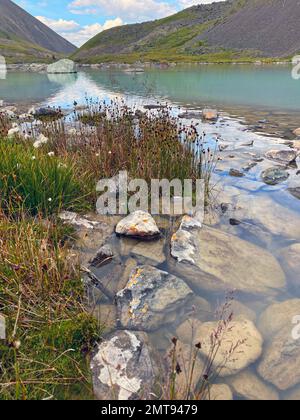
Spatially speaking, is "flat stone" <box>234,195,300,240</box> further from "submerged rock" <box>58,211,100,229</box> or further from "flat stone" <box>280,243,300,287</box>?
"submerged rock" <box>58,211,100,229</box>

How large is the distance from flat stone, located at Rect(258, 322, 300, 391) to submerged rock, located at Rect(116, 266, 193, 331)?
1.21m

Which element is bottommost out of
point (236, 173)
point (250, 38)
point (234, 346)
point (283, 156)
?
point (234, 346)

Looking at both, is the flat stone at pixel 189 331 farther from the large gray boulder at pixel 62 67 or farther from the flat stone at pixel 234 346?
the large gray boulder at pixel 62 67

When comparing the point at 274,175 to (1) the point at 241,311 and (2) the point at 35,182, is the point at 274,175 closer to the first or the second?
(1) the point at 241,311

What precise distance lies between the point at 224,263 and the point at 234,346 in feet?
5.44

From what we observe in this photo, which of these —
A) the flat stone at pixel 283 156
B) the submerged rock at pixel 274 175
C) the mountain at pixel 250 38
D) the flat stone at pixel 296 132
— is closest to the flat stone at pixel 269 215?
the submerged rock at pixel 274 175

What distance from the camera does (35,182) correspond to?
5.91 meters

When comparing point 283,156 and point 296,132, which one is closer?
point 283,156

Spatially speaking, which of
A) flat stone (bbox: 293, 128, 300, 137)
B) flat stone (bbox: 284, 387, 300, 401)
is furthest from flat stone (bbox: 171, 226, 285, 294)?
flat stone (bbox: 293, 128, 300, 137)

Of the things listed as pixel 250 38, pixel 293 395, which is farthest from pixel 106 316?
pixel 250 38

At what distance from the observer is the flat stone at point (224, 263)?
4.90 meters

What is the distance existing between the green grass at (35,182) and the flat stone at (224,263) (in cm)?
229

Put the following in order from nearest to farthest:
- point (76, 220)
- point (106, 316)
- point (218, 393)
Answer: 1. point (218, 393)
2. point (106, 316)
3. point (76, 220)
